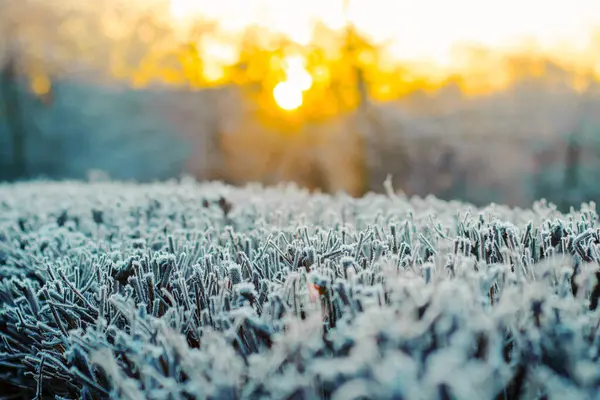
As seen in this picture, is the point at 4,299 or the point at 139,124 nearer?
the point at 4,299

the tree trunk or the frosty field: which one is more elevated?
the tree trunk

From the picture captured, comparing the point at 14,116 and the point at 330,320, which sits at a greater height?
the point at 14,116

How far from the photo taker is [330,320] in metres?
2.01

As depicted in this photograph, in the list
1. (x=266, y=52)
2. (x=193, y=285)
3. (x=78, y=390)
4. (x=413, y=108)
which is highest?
(x=266, y=52)

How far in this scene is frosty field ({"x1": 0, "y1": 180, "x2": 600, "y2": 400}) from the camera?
1456mm

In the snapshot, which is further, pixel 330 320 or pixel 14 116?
pixel 14 116

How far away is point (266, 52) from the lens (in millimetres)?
23594

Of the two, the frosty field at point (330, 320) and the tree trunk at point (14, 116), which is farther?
the tree trunk at point (14, 116)

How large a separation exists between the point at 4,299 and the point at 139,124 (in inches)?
1422

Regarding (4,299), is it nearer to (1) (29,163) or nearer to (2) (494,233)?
(2) (494,233)

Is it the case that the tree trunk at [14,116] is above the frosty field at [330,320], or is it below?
above

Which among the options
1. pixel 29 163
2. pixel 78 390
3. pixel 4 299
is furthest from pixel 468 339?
pixel 29 163

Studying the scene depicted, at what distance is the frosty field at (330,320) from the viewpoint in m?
1.46

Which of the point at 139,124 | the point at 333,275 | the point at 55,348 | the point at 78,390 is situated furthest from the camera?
the point at 139,124
